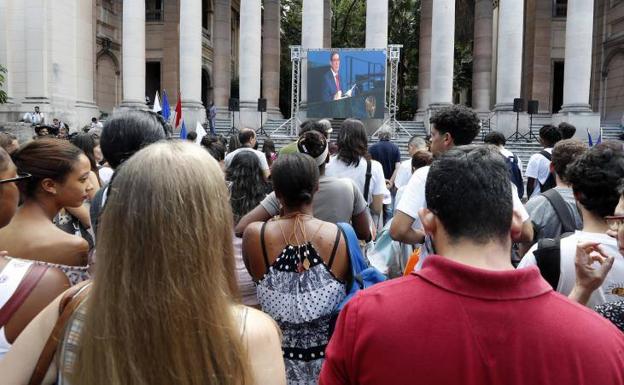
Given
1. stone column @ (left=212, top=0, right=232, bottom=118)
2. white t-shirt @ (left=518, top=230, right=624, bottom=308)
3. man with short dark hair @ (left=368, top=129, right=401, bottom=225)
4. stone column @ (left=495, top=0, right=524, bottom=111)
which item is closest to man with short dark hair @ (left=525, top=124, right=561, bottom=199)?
man with short dark hair @ (left=368, top=129, right=401, bottom=225)

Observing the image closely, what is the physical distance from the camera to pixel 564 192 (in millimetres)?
4305

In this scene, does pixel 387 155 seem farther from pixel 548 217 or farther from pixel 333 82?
pixel 333 82

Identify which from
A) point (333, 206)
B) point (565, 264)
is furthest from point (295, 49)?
point (565, 264)

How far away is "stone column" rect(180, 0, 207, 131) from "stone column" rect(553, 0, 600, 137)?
52.8ft

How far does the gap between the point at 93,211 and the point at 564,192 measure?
10.9ft

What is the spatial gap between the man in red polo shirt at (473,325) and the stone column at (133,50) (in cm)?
2508

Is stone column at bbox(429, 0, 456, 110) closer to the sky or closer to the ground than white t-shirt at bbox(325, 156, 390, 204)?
closer to the sky

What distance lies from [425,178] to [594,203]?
1.06m

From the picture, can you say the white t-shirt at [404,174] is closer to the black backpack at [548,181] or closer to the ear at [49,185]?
the black backpack at [548,181]

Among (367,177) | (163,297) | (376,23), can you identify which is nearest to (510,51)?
(376,23)

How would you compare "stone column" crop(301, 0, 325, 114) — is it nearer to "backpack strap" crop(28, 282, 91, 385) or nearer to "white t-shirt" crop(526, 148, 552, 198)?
"white t-shirt" crop(526, 148, 552, 198)

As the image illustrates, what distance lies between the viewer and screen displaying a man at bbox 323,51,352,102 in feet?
78.4

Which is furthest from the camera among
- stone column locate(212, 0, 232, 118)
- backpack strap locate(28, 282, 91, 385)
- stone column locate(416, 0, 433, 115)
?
stone column locate(212, 0, 232, 118)

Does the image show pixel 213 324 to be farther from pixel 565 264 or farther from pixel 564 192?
pixel 564 192
